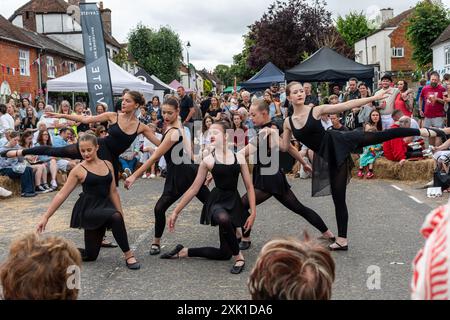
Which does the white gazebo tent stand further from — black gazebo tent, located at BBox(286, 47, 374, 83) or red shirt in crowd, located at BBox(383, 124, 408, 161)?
red shirt in crowd, located at BBox(383, 124, 408, 161)

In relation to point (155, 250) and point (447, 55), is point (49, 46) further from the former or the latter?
point (155, 250)

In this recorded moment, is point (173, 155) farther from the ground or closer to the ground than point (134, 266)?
farther from the ground

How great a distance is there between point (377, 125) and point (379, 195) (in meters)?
2.86

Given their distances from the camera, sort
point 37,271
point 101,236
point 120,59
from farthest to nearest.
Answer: point 120,59 → point 101,236 → point 37,271

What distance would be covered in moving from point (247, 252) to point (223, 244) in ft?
1.91

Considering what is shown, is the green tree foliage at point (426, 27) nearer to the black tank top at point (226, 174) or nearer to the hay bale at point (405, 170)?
the hay bale at point (405, 170)

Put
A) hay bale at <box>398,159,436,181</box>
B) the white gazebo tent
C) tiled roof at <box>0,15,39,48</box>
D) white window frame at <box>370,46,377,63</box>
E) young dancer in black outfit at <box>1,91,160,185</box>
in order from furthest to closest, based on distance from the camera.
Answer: white window frame at <box>370,46,377,63</box>
tiled roof at <box>0,15,39,48</box>
the white gazebo tent
hay bale at <box>398,159,436,181</box>
young dancer in black outfit at <box>1,91,160,185</box>

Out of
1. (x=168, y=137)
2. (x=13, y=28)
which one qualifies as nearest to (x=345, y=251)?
(x=168, y=137)

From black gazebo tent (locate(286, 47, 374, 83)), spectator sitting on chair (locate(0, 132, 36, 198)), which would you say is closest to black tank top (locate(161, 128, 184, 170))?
spectator sitting on chair (locate(0, 132, 36, 198))

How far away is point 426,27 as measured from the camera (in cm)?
4447

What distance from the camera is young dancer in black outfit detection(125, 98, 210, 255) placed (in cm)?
655

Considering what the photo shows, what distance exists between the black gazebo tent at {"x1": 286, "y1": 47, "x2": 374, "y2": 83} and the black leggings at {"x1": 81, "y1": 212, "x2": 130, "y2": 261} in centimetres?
1198

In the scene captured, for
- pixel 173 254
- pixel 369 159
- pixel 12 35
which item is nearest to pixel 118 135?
pixel 173 254
